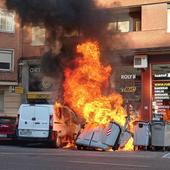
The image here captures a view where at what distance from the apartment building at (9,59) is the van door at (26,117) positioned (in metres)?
10.3

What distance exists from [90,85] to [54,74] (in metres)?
1.87

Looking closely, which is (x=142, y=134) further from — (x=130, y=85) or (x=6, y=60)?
(x=6, y=60)

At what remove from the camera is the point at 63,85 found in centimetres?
2195

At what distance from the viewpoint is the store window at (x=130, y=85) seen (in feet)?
86.9

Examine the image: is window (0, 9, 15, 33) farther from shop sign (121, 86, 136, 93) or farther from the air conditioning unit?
the air conditioning unit

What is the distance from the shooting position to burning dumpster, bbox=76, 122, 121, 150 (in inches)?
756

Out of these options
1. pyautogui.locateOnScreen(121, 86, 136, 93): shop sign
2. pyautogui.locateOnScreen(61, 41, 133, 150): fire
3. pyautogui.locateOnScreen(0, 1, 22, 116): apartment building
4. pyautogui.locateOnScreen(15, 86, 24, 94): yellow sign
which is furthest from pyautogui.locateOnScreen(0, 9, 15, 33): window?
pyautogui.locateOnScreen(61, 41, 133, 150): fire

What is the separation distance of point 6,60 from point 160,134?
14.5m

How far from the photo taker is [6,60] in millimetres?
31578

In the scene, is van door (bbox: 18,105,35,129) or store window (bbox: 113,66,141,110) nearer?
van door (bbox: 18,105,35,129)

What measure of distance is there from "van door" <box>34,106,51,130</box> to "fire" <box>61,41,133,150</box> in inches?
50.1

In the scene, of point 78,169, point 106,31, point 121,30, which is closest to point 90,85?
point 106,31

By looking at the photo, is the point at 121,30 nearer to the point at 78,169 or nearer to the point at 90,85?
the point at 90,85

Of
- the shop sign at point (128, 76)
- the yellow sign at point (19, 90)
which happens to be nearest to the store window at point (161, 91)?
the shop sign at point (128, 76)
